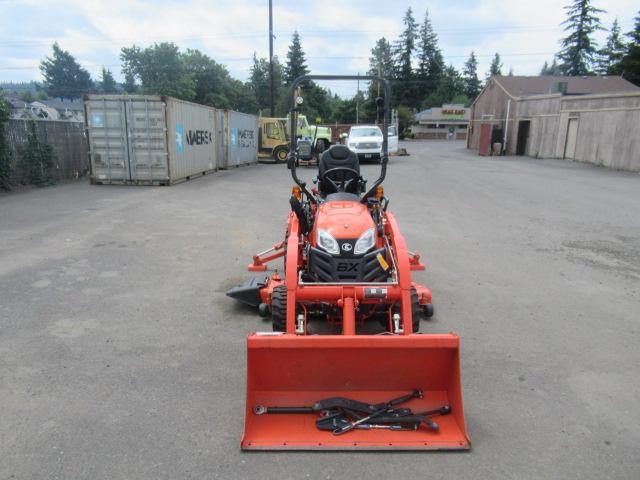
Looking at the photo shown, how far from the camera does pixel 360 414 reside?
335 cm

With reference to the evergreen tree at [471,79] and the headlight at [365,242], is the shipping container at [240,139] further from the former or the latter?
the evergreen tree at [471,79]

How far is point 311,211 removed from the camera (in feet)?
18.4

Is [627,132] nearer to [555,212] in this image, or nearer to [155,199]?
[555,212]

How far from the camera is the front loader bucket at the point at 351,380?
126 inches

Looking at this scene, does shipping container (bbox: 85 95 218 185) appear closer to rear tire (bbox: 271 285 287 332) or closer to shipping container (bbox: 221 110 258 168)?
shipping container (bbox: 221 110 258 168)

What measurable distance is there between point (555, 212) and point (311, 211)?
855cm

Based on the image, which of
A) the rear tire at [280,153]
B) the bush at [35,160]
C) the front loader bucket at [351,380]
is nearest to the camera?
the front loader bucket at [351,380]

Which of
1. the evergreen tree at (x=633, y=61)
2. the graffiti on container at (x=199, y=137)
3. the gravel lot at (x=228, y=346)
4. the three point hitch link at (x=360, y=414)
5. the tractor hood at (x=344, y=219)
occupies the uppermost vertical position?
the evergreen tree at (x=633, y=61)

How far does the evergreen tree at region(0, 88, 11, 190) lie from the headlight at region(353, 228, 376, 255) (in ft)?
45.6

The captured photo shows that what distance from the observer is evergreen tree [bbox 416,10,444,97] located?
292 feet

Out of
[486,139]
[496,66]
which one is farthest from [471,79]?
[486,139]

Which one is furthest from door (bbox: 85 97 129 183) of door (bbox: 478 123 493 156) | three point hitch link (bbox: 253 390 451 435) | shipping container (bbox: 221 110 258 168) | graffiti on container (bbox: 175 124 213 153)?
door (bbox: 478 123 493 156)

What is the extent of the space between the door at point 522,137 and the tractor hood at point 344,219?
32151mm

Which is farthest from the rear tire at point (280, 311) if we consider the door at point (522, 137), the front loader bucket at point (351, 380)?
the door at point (522, 137)
